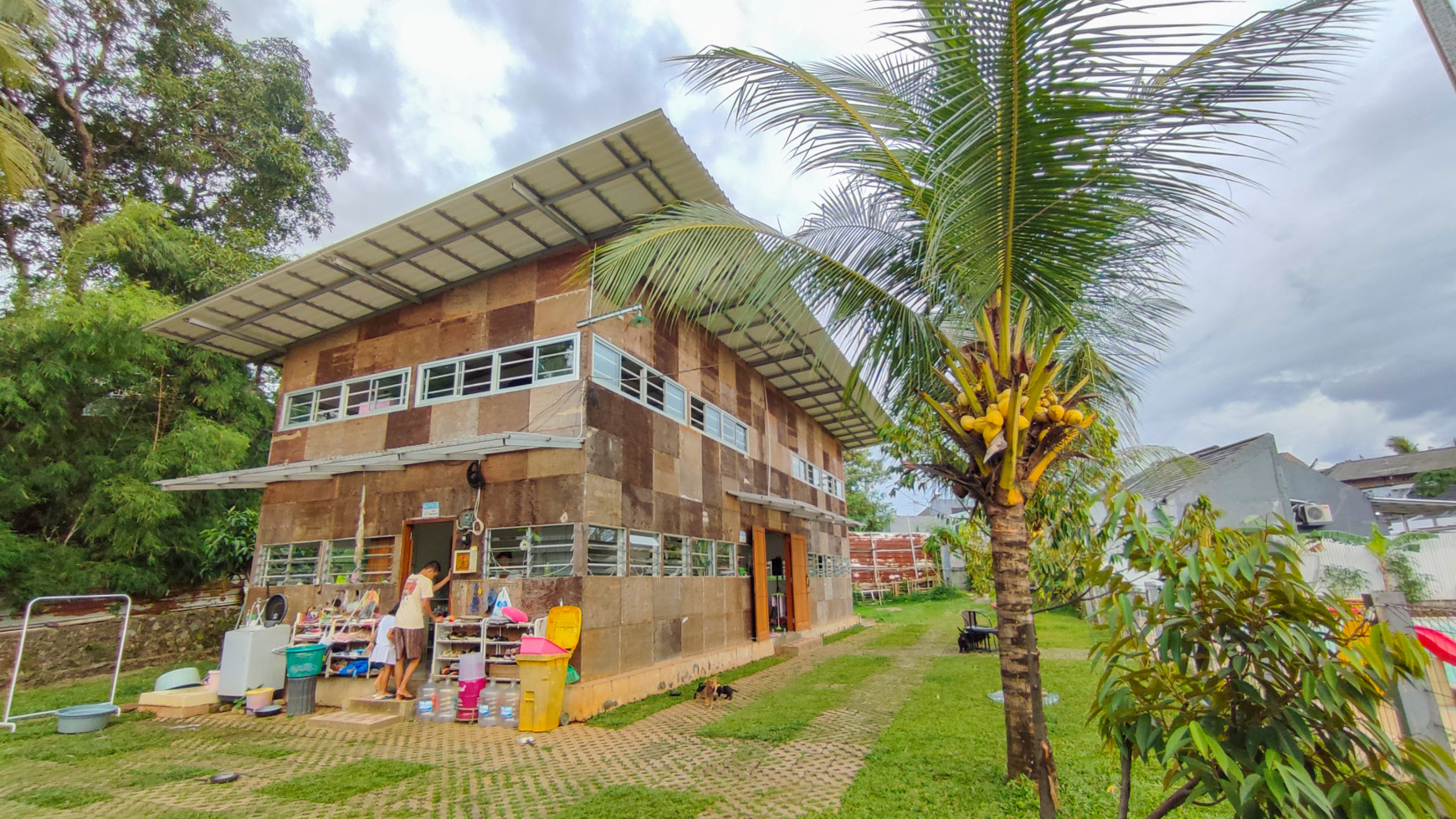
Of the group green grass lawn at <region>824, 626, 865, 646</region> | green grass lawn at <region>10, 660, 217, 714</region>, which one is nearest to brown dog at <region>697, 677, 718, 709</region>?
green grass lawn at <region>824, 626, 865, 646</region>

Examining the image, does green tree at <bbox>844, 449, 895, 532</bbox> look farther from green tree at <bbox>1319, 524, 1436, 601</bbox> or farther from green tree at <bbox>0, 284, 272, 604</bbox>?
green tree at <bbox>0, 284, 272, 604</bbox>

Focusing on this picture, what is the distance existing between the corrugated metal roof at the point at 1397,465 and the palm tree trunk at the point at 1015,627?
122 ft

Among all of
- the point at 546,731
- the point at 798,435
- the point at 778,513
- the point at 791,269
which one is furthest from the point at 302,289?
the point at 798,435

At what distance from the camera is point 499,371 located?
9625 millimetres

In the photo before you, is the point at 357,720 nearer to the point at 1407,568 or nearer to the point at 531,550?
the point at 531,550

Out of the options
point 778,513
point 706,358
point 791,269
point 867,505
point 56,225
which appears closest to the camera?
point 791,269

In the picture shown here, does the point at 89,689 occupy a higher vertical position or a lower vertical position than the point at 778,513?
lower

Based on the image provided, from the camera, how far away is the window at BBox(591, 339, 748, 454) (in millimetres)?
9461

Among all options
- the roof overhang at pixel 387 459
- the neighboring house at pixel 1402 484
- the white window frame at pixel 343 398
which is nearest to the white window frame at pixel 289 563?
the roof overhang at pixel 387 459

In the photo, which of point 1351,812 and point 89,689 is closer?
point 1351,812

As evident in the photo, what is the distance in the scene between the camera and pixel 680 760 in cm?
612

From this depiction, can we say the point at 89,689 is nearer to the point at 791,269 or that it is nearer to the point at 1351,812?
the point at 791,269

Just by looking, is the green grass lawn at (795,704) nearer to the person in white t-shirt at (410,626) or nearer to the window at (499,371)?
the person in white t-shirt at (410,626)

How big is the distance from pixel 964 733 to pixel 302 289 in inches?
418
